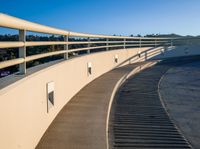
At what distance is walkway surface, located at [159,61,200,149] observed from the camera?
732 cm

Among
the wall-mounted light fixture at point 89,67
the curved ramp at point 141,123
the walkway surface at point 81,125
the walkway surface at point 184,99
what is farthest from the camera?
the wall-mounted light fixture at point 89,67

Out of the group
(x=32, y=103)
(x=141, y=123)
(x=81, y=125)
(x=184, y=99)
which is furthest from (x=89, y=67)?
(x=32, y=103)

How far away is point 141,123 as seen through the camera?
286 inches

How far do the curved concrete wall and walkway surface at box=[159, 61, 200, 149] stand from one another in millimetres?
2727

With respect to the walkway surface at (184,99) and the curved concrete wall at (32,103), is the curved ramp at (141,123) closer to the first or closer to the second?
the walkway surface at (184,99)

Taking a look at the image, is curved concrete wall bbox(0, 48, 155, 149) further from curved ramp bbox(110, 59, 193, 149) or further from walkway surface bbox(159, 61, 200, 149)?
walkway surface bbox(159, 61, 200, 149)

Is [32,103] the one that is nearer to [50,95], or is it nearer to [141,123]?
[50,95]

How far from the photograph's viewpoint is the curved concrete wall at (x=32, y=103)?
3547 mm

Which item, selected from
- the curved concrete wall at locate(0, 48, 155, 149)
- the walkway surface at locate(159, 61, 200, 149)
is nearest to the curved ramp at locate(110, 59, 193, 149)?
the walkway surface at locate(159, 61, 200, 149)

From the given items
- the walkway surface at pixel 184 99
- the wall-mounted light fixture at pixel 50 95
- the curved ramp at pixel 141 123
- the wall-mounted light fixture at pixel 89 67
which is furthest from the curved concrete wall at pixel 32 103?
the walkway surface at pixel 184 99

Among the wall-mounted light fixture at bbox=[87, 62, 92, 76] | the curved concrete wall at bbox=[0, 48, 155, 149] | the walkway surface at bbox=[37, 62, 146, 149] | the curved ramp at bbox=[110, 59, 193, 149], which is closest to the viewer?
the curved concrete wall at bbox=[0, 48, 155, 149]

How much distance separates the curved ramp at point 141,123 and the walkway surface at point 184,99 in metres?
0.27

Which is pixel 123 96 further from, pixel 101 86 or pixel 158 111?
pixel 158 111

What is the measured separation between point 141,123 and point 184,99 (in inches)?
162
